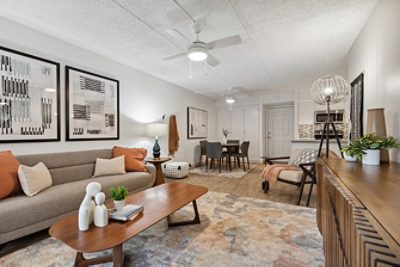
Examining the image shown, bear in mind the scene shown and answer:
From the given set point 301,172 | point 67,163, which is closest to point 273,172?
point 301,172

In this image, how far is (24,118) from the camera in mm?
2385

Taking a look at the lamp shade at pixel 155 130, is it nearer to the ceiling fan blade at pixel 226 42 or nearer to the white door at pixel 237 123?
the ceiling fan blade at pixel 226 42

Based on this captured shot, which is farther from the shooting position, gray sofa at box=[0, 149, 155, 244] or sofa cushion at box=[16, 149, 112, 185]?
sofa cushion at box=[16, 149, 112, 185]

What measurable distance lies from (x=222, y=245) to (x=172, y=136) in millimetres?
3297

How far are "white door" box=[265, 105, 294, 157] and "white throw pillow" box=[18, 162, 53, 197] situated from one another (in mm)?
6401

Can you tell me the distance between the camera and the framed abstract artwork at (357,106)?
2.46 meters

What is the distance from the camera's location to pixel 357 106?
2.65 meters

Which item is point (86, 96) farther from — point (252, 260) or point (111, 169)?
point (252, 260)

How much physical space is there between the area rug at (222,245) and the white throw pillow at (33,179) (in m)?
0.54

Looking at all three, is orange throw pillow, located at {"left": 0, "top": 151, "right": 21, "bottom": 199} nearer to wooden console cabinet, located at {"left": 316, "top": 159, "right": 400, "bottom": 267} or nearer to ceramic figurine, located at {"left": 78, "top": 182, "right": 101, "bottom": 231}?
ceramic figurine, located at {"left": 78, "top": 182, "right": 101, "bottom": 231}

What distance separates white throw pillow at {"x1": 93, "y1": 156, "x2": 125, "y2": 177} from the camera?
2.86 meters

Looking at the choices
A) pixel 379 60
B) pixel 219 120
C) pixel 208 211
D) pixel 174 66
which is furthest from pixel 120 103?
pixel 219 120

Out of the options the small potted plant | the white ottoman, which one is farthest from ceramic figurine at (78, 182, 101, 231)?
the white ottoman

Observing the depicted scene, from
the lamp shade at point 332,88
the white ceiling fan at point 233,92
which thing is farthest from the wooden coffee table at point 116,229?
the white ceiling fan at point 233,92
